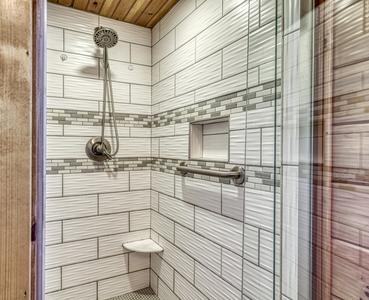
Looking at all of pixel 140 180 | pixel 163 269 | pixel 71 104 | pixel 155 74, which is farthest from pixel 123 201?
pixel 155 74

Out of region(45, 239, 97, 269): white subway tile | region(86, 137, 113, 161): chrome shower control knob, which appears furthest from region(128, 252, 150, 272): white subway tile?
region(86, 137, 113, 161): chrome shower control knob

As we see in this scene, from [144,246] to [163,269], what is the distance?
0.22 metres

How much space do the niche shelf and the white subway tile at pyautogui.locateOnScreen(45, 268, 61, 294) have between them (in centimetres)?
48

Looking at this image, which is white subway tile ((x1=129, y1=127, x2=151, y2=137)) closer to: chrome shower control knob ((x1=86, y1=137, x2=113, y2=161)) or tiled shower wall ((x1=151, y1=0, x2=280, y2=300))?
tiled shower wall ((x1=151, y1=0, x2=280, y2=300))

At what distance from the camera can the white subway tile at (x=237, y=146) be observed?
4.03 ft

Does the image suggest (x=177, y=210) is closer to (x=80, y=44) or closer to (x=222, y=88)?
(x=222, y=88)

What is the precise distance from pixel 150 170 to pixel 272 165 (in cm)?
128

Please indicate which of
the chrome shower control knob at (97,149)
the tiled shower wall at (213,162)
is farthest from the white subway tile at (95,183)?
the tiled shower wall at (213,162)

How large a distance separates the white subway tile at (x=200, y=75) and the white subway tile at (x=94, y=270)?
1.34m

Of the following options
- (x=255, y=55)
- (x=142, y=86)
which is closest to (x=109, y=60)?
(x=142, y=86)

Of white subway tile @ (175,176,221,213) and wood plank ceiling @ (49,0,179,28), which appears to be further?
wood plank ceiling @ (49,0,179,28)

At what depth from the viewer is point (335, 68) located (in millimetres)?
746

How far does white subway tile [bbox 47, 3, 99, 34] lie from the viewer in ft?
5.81

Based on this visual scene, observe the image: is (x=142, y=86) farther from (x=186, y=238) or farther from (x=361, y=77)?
(x=361, y=77)
